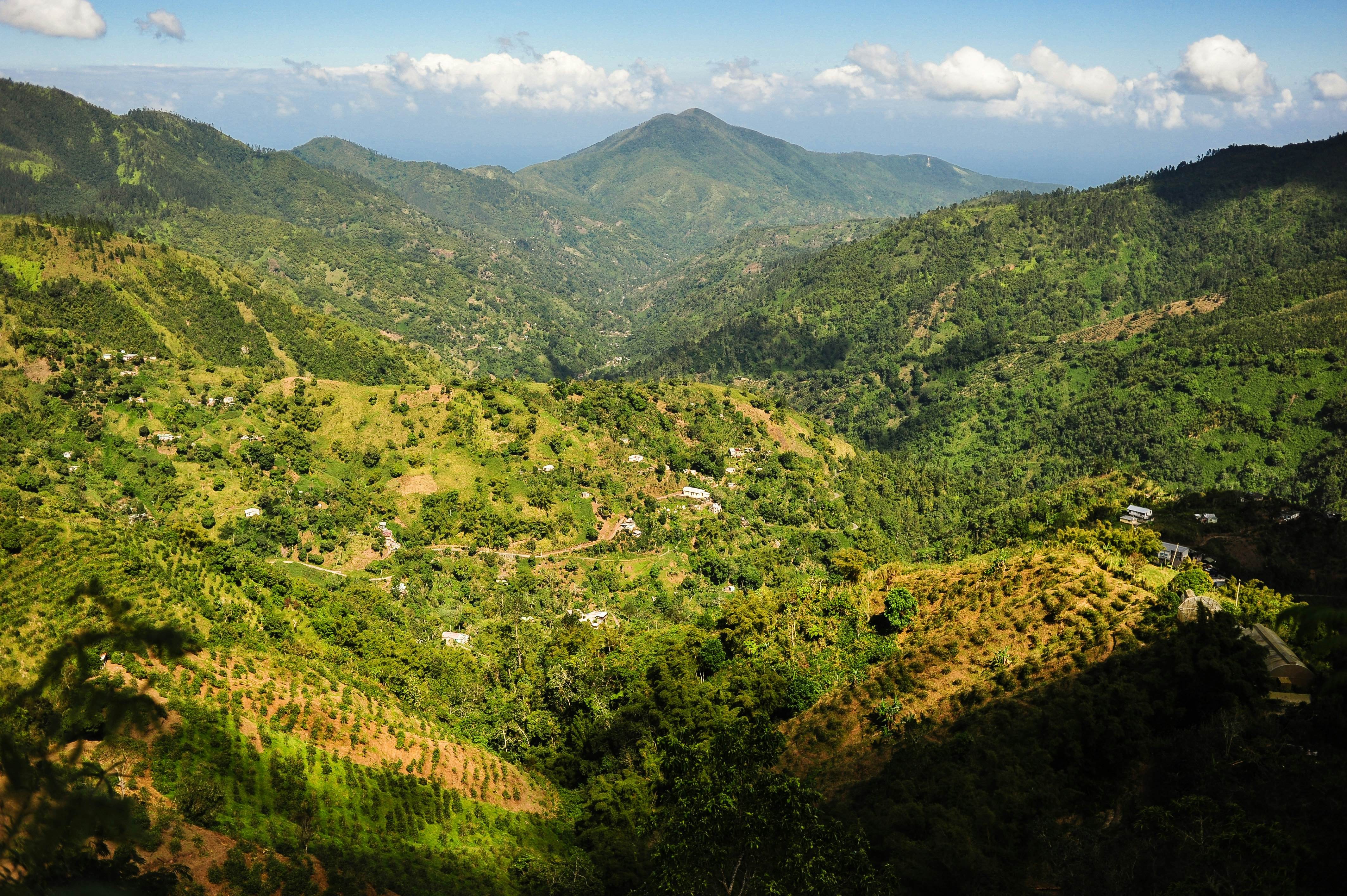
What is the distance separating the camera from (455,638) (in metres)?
75.7

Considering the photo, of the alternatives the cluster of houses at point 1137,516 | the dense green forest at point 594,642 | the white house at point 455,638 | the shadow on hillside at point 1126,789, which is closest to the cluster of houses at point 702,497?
the dense green forest at point 594,642

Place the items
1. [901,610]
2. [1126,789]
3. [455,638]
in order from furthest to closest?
1. [455,638]
2. [901,610]
3. [1126,789]

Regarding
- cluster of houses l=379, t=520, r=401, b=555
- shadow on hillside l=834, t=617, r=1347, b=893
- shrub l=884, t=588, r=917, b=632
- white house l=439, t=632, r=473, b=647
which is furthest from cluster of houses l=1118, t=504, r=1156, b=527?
cluster of houses l=379, t=520, r=401, b=555

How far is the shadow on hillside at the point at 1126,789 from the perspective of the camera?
26.7m

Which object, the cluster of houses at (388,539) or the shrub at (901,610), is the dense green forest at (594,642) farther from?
the cluster of houses at (388,539)

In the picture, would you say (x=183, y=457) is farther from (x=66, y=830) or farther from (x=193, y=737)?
(x=66, y=830)

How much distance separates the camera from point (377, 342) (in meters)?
174

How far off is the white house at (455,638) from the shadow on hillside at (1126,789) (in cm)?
4399

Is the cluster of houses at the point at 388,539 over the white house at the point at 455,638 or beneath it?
over

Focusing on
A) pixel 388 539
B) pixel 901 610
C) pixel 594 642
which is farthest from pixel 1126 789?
pixel 388 539

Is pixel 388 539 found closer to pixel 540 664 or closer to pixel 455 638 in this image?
pixel 455 638

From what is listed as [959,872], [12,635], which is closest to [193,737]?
[12,635]

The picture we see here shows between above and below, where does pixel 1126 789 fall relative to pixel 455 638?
above

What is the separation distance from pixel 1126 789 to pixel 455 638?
5907 centimetres
